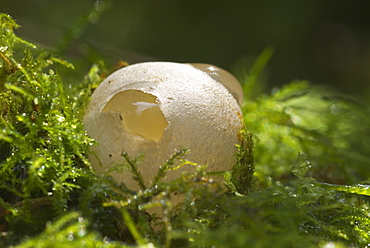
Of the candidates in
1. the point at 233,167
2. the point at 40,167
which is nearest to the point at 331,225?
the point at 233,167

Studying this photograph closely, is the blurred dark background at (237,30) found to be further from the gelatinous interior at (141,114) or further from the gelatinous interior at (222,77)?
the gelatinous interior at (141,114)

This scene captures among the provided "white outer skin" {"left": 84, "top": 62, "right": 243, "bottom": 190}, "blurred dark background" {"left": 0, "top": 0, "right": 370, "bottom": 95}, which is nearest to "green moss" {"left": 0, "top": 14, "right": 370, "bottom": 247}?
"white outer skin" {"left": 84, "top": 62, "right": 243, "bottom": 190}

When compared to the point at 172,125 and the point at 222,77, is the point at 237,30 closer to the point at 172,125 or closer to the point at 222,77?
the point at 222,77

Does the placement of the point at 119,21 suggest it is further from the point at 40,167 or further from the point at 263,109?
the point at 40,167

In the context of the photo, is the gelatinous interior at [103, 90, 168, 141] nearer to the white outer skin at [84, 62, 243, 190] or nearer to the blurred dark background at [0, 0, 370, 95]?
the white outer skin at [84, 62, 243, 190]

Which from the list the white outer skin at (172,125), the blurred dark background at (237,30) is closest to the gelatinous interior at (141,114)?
the white outer skin at (172,125)

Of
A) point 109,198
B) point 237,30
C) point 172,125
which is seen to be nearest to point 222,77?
point 172,125
